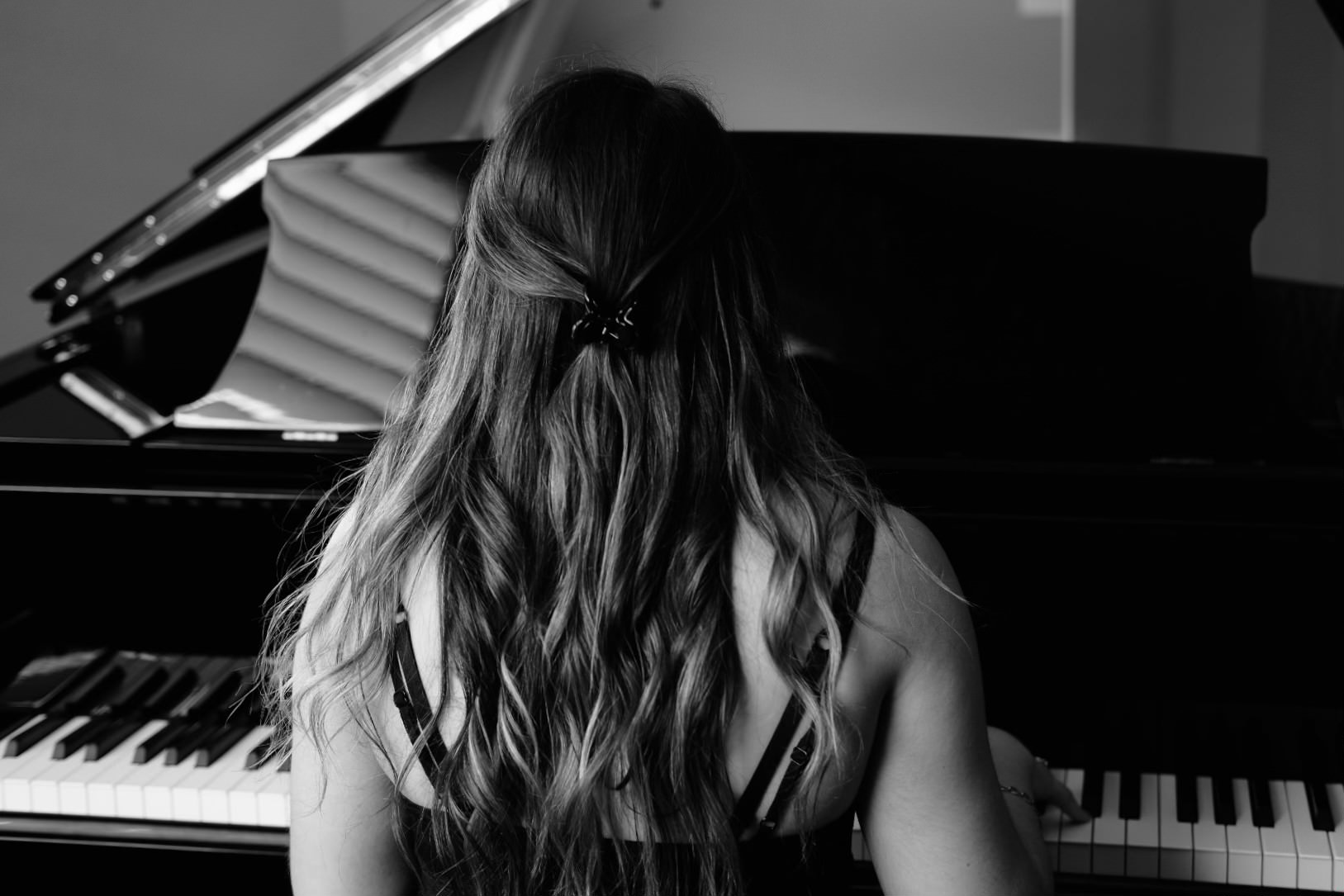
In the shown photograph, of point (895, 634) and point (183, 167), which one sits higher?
point (183, 167)

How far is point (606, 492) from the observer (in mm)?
1105

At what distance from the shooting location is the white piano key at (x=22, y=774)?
6.09 feet

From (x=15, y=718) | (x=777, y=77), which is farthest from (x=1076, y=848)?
(x=777, y=77)

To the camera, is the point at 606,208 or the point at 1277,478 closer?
the point at 606,208

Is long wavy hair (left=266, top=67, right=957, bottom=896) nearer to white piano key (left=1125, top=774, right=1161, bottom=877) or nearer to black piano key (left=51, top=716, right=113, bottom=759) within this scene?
white piano key (left=1125, top=774, right=1161, bottom=877)

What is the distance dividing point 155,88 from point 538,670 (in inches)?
132

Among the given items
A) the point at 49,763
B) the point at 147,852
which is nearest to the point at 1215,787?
the point at 147,852

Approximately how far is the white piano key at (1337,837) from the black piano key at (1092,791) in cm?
28

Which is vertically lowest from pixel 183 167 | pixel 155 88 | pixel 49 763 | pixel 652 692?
pixel 49 763

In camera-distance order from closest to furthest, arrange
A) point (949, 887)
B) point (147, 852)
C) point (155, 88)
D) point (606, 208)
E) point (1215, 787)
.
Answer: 1. point (606, 208)
2. point (949, 887)
3. point (1215, 787)
4. point (147, 852)
5. point (155, 88)

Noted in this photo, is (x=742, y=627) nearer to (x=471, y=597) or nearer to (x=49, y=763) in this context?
(x=471, y=597)

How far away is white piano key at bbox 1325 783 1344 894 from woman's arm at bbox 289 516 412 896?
1165 millimetres

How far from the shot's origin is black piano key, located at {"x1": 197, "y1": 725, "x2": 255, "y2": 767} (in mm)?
1861

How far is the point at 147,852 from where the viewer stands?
1867 millimetres
